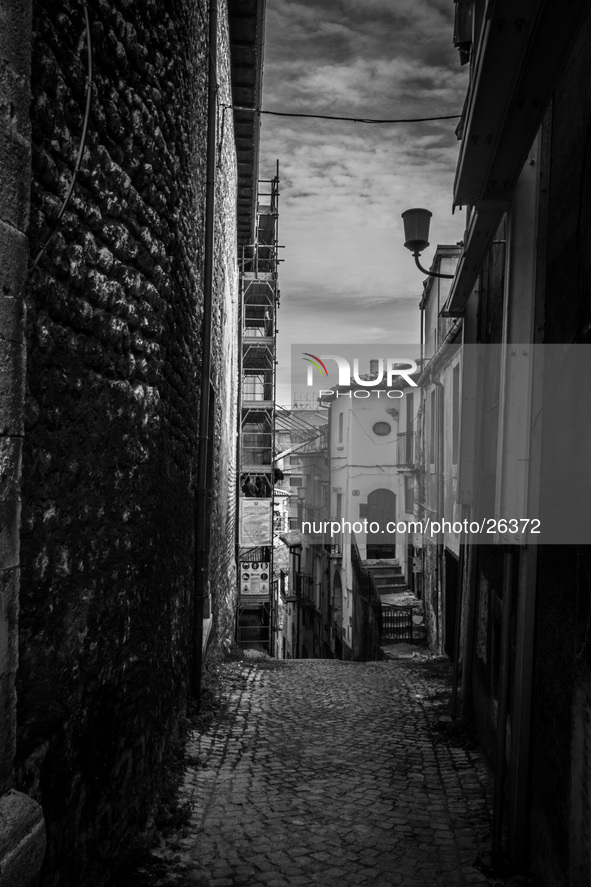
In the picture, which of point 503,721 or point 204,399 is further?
point 204,399

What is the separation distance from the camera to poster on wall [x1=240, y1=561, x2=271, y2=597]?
65.0 ft

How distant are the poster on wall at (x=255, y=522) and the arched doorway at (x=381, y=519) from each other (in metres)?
7.06

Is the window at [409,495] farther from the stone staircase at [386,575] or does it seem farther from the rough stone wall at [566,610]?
the rough stone wall at [566,610]

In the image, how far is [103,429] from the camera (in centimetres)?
322

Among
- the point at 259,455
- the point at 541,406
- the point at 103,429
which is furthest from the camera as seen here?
the point at 259,455

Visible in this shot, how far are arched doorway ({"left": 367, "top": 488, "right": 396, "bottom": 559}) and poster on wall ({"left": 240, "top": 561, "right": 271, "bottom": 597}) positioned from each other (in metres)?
7.29

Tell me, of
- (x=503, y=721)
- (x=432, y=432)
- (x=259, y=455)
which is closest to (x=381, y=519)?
(x=259, y=455)

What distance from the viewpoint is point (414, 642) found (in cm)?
1503

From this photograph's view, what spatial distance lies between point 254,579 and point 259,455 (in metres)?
3.90

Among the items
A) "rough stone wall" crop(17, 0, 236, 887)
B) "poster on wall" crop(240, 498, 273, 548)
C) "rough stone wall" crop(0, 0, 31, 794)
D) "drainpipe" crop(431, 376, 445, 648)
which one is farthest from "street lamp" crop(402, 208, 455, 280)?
"poster on wall" crop(240, 498, 273, 548)

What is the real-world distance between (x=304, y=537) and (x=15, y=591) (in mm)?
31418

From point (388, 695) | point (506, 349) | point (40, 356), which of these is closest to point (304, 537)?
point (388, 695)

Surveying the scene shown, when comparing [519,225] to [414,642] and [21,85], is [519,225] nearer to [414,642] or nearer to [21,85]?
[21,85]

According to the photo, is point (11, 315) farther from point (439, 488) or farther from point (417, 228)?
point (439, 488)
